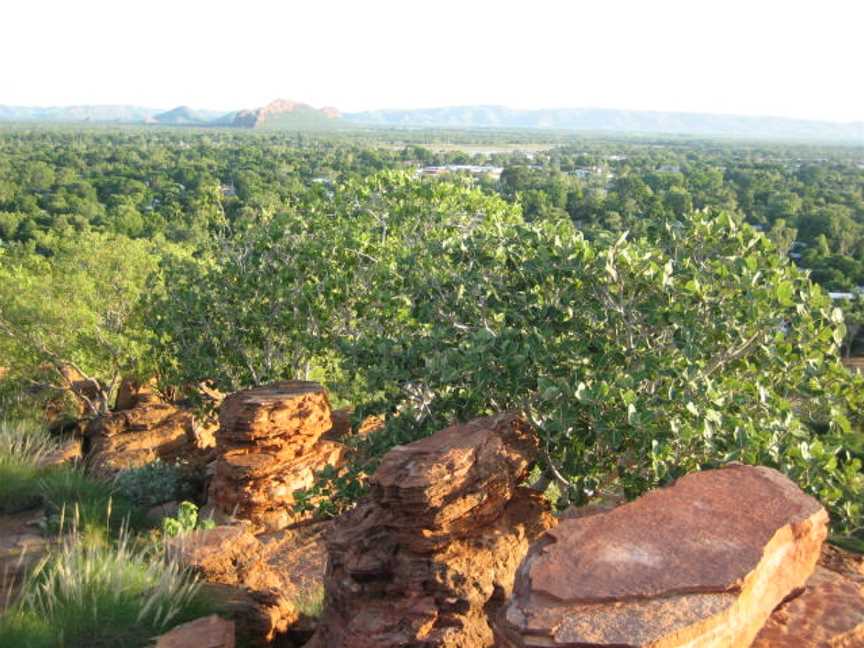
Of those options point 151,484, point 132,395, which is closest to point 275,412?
point 151,484

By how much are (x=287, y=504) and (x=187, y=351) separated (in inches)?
121

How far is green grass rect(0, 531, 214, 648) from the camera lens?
5336 mm

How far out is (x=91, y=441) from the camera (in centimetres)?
1324

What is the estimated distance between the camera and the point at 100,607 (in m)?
5.69

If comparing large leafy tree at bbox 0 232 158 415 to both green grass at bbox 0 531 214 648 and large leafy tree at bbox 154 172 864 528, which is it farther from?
large leafy tree at bbox 154 172 864 528

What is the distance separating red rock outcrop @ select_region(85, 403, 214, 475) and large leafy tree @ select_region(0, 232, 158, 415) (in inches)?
38.7

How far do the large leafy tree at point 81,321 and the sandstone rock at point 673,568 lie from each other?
1099cm

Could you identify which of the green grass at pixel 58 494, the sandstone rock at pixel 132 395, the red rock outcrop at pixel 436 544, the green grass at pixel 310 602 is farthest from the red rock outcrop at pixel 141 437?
the red rock outcrop at pixel 436 544

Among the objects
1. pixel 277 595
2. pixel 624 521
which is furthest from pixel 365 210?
pixel 624 521

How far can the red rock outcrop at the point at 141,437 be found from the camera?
12.0m

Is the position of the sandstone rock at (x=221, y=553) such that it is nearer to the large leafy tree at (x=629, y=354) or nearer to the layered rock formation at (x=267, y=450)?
the large leafy tree at (x=629, y=354)

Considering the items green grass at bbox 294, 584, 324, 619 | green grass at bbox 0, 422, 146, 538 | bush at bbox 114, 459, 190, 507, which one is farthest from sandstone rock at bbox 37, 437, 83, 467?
green grass at bbox 294, 584, 324, 619

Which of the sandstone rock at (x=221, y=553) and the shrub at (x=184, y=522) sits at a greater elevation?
the sandstone rock at (x=221, y=553)

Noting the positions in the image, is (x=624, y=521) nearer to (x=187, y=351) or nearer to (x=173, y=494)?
(x=173, y=494)
